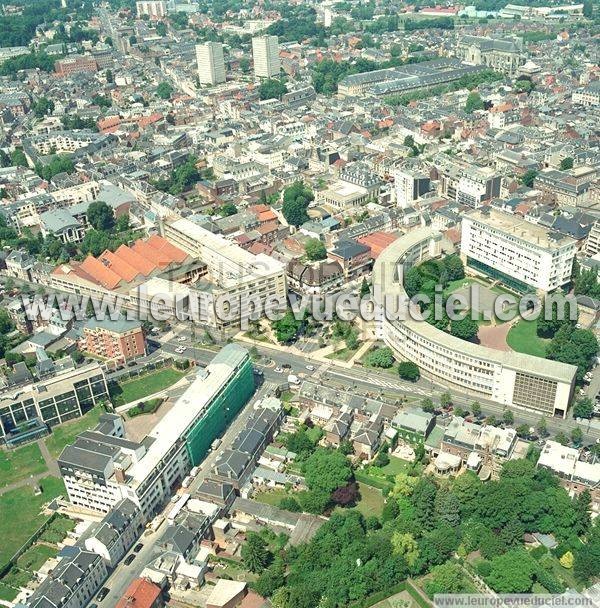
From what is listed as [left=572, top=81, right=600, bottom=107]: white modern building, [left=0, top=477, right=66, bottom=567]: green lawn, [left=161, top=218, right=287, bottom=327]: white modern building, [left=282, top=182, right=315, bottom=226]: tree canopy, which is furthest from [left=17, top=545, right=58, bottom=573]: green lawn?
[left=572, top=81, right=600, bottom=107]: white modern building

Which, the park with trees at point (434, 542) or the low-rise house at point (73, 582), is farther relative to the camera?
the park with trees at point (434, 542)

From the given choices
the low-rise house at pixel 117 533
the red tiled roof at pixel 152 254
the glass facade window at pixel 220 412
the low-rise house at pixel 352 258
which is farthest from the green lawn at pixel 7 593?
the low-rise house at pixel 352 258

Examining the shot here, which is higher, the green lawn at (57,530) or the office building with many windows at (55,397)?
the office building with many windows at (55,397)

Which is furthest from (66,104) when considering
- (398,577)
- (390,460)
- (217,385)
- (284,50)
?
(398,577)

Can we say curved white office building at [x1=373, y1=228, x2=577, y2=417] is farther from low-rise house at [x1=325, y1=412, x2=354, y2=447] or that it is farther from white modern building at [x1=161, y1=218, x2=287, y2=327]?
white modern building at [x1=161, y1=218, x2=287, y2=327]

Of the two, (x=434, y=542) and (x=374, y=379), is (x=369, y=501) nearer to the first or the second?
(x=434, y=542)

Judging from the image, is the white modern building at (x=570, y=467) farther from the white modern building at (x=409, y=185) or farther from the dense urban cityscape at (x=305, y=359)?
the white modern building at (x=409, y=185)

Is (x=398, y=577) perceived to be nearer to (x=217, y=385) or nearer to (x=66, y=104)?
(x=217, y=385)
